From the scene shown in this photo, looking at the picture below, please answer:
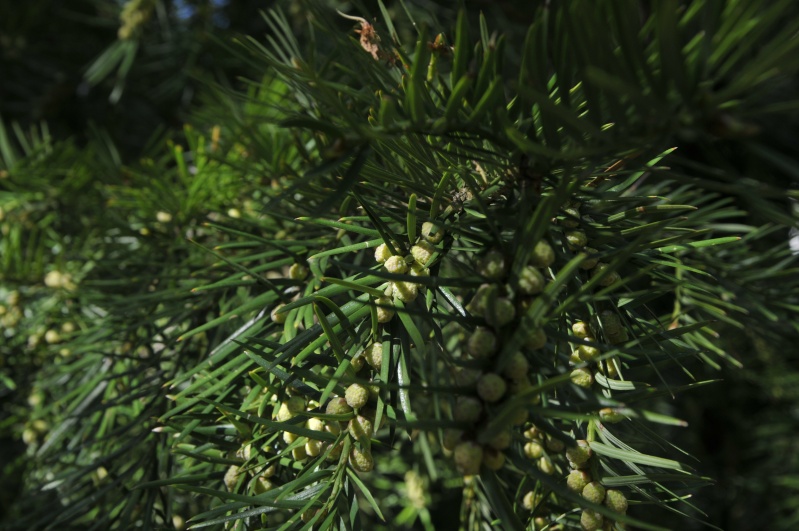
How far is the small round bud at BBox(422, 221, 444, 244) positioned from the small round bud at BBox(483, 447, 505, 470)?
0.11 metres

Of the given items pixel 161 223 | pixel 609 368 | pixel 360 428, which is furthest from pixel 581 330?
pixel 161 223

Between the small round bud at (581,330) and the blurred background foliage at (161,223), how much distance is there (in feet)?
0.32

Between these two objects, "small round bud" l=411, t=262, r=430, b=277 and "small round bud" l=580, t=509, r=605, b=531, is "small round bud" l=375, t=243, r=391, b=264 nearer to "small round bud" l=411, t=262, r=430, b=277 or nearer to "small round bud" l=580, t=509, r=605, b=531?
"small round bud" l=411, t=262, r=430, b=277

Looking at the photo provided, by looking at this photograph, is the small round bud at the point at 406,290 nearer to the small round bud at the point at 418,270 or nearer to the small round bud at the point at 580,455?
the small round bud at the point at 418,270

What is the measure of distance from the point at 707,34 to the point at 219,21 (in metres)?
1.27

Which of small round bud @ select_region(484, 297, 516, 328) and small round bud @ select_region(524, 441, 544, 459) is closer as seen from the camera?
small round bud @ select_region(484, 297, 516, 328)

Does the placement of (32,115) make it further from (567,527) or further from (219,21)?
(567,527)

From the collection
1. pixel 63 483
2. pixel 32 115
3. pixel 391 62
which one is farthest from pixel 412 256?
pixel 32 115

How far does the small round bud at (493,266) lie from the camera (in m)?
0.27

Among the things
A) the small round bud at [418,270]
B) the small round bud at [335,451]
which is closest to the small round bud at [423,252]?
the small round bud at [418,270]

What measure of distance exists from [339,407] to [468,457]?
9 cm

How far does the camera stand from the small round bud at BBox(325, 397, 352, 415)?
0.99ft

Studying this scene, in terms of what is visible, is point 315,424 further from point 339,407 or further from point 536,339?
point 536,339

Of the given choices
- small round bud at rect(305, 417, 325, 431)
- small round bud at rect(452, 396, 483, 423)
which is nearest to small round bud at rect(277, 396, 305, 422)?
small round bud at rect(305, 417, 325, 431)
